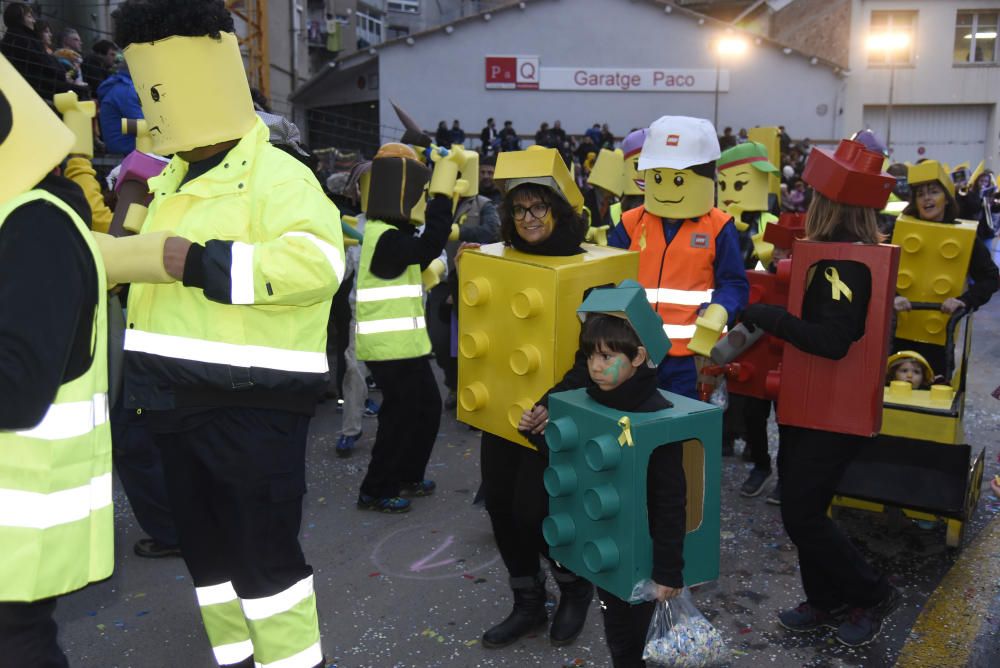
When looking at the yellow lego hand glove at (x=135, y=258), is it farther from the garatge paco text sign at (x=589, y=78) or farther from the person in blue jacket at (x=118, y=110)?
the garatge paco text sign at (x=589, y=78)

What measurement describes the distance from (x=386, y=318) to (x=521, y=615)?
1904 mm

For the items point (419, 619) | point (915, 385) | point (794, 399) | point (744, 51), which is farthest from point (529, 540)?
point (744, 51)

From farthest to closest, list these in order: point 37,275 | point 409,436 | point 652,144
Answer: point 409,436, point 652,144, point 37,275

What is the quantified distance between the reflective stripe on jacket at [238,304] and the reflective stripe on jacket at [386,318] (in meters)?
2.25

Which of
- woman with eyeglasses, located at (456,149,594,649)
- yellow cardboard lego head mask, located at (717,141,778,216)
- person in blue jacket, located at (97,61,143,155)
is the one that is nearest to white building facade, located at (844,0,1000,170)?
yellow cardboard lego head mask, located at (717,141,778,216)

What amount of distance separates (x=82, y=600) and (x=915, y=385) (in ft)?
13.6

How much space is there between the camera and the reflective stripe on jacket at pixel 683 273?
4.20 m

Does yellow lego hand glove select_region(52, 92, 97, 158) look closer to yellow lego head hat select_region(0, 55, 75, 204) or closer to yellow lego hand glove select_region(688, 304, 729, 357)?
yellow lego head hat select_region(0, 55, 75, 204)

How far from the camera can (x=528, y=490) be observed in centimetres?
338

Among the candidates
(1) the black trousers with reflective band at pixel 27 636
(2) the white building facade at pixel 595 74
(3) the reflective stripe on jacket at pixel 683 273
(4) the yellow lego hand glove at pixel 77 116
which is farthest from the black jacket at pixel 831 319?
(2) the white building facade at pixel 595 74

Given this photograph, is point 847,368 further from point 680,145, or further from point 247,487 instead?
point 247,487

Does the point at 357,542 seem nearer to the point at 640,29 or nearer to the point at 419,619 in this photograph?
the point at 419,619

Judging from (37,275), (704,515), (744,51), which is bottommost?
(704,515)

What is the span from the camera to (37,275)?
1.95m
